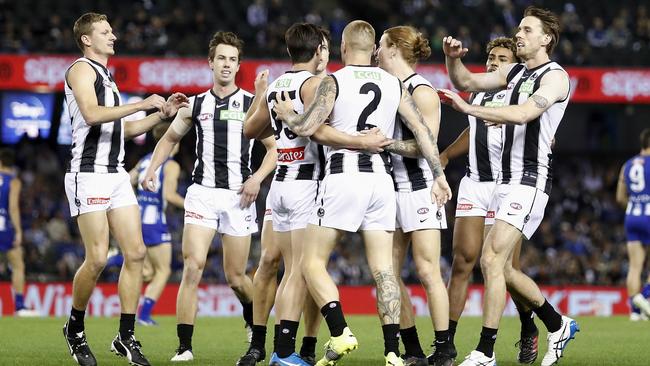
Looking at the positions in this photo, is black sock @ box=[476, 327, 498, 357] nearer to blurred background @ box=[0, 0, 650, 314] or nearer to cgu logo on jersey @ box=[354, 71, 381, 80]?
cgu logo on jersey @ box=[354, 71, 381, 80]

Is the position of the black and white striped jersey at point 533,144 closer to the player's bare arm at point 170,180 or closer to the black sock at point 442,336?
the black sock at point 442,336

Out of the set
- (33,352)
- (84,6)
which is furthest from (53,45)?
(33,352)

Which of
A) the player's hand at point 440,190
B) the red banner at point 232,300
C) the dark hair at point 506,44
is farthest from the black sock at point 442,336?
the red banner at point 232,300

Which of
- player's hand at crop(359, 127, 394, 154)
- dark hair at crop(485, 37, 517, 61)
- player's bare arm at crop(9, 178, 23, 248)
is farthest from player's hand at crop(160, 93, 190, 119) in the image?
player's bare arm at crop(9, 178, 23, 248)

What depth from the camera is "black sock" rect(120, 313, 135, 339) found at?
28.6 ft

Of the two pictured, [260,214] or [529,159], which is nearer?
[529,159]

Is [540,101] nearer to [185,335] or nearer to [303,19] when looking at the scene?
[185,335]

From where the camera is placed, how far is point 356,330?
523 inches

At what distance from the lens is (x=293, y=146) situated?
8352 millimetres

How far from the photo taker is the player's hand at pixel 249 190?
366 inches

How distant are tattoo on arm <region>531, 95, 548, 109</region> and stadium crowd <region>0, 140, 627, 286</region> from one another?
1272 cm

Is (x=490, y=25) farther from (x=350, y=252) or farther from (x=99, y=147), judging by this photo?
(x=99, y=147)

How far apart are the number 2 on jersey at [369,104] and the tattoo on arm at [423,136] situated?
26cm

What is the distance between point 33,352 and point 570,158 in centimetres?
2069
